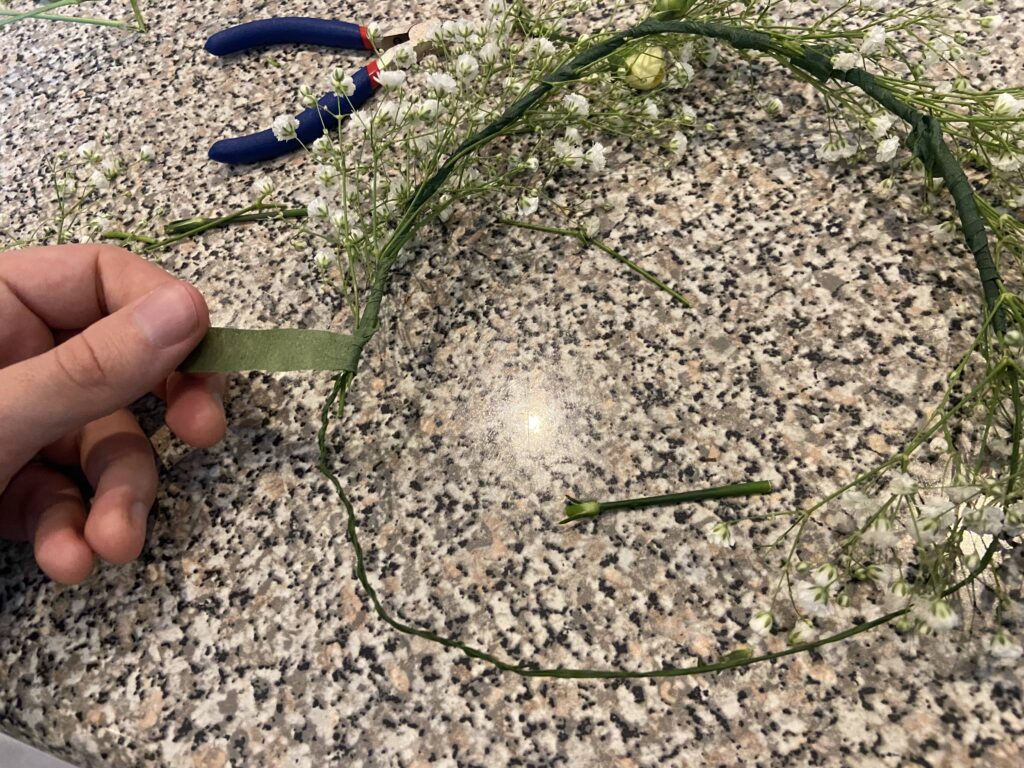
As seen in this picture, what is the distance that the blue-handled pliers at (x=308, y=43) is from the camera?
2.23ft

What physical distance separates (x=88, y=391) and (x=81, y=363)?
0.07 ft

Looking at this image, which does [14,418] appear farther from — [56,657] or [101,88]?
[101,88]

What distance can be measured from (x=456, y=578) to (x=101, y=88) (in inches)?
27.9

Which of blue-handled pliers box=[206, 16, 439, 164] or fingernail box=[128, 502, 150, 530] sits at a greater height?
blue-handled pliers box=[206, 16, 439, 164]

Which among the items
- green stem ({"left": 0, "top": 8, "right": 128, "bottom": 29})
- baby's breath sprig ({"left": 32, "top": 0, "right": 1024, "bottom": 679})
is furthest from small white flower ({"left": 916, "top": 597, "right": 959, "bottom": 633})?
green stem ({"left": 0, "top": 8, "right": 128, "bottom": 29})

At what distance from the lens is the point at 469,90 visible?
24.9 inches

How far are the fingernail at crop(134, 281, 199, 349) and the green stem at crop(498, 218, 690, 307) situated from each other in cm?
28

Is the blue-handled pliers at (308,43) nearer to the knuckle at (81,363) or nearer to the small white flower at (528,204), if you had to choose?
the small white flower at (528,204)

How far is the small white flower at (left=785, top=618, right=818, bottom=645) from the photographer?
43 cm

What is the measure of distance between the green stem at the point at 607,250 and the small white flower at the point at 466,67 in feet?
0.40

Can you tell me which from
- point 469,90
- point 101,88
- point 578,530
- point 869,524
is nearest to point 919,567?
point 869,524

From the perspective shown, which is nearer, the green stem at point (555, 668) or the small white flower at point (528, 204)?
the green stem at point (555, 668)

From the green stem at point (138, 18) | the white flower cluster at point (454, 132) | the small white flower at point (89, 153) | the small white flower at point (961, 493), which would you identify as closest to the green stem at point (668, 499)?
the small white flower at point (961, 493)

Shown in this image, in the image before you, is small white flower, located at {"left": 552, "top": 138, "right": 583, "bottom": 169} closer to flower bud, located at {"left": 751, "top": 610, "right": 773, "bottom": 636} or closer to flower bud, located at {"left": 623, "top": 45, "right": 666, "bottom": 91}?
flower bud, located at {"left": 623, "top": 45, "right": 666, "bottom": 91}
